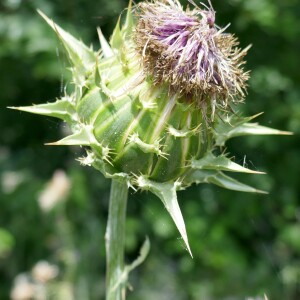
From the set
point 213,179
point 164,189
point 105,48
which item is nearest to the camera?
point 164,189

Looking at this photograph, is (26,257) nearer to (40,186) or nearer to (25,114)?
(40,186)

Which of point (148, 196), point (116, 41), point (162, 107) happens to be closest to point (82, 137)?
point (162, 107)

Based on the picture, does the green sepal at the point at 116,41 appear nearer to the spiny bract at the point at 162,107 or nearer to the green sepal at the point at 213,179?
the spiny bract at the point at 162,107

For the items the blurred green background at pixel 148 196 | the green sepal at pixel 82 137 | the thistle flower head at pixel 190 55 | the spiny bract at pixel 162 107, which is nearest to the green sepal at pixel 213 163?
the spiny bract at pixel 162 107

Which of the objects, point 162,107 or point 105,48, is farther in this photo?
point 105,48

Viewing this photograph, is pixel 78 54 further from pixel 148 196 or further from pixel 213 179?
pixel 148 196

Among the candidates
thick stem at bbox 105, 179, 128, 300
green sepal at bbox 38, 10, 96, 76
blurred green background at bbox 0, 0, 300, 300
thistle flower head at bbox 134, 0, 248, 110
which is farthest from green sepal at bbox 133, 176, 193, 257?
blurred green background at bbox 0, 0, 300, 300
